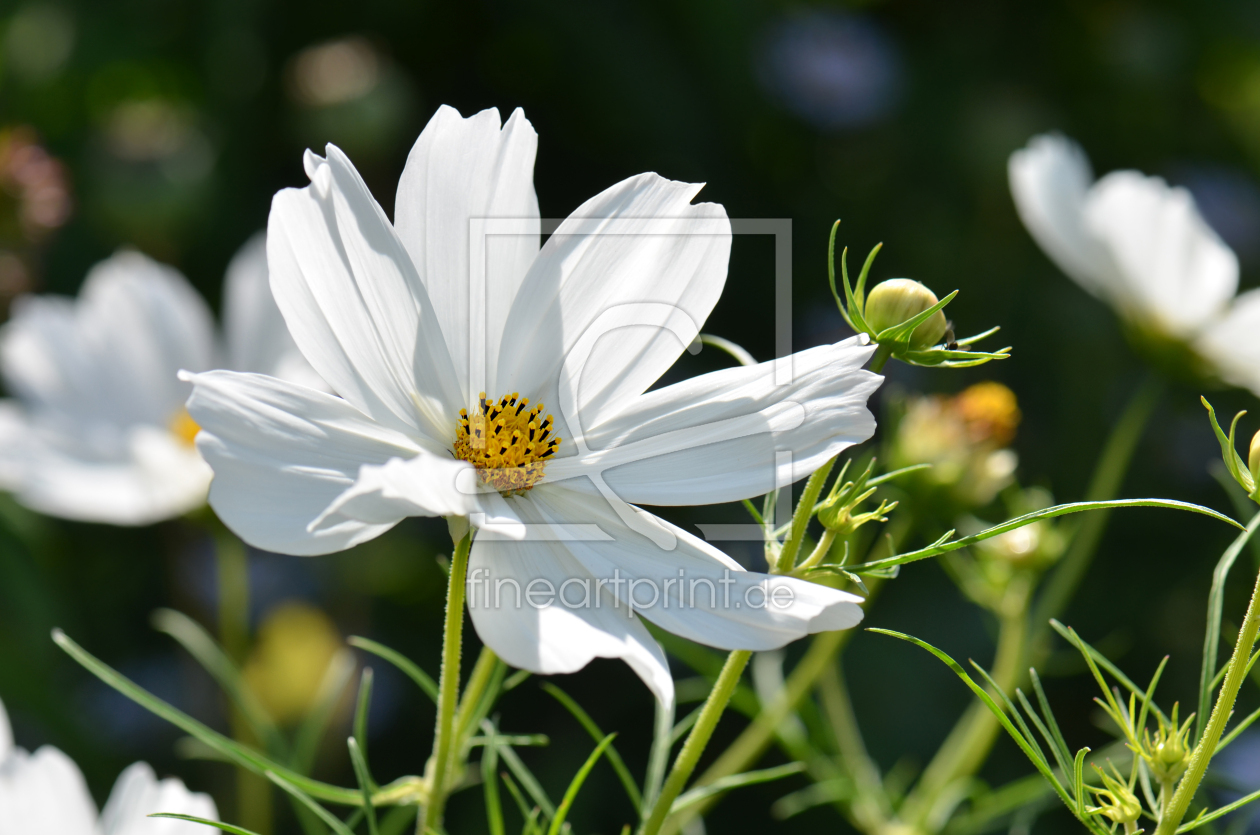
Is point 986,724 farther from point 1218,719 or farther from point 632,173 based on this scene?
point 632,173

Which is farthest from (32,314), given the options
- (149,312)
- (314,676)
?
(314,676)

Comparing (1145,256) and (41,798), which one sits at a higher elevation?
(1145,256)

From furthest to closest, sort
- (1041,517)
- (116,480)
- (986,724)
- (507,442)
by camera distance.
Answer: (116,480) → (986,724) → (507,442) → (1041,517)

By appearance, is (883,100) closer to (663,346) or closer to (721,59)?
(721,59)

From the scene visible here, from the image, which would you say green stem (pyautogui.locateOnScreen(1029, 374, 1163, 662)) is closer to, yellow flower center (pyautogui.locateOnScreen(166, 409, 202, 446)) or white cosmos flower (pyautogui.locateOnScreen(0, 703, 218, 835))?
white cosmos flower (pyautogui.locateOnScreen(0, 703, 218, 835))

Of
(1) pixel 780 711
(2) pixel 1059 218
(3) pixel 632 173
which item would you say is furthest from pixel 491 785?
(3) pixel 632 173
